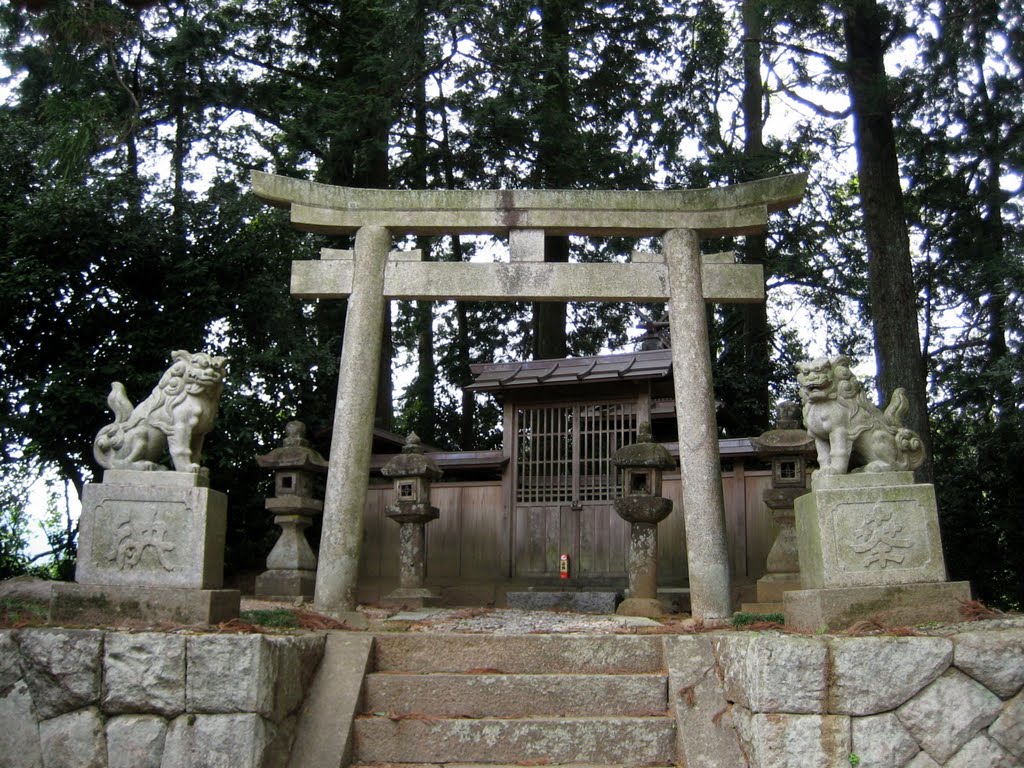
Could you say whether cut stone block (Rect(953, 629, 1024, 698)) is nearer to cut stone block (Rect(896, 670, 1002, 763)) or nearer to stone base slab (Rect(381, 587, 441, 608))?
cut stone block (Rect(896, 670, 1002, 763))

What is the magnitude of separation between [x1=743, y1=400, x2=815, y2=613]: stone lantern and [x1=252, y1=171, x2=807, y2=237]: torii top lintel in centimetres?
214

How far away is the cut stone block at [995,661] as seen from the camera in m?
4.86

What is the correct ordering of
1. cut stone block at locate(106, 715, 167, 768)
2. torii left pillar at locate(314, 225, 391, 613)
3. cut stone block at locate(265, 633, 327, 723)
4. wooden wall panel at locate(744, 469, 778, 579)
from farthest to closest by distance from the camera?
1. wooden wall panel at locate(744, 469, 778, 579)
2. torii left pillar at locate(314, 225, 391, 613)
3. cut stone block at locate(265, 633, 327, 723)
4. cut stone block at locate(106, 715, 167, 768)

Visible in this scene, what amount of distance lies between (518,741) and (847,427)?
290cm

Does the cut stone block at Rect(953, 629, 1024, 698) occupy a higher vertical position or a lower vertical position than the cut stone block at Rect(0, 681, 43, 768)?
higher

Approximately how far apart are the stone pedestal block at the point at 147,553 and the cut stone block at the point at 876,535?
12.7ft

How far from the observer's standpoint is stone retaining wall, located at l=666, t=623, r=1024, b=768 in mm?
4820

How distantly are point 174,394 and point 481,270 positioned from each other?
320cm


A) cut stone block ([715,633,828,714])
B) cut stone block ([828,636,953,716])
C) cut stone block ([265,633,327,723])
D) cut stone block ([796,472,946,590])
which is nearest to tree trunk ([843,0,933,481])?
cut stone block ([796,472,946,590])

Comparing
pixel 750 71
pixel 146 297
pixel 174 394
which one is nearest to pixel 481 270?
pixel 174 394

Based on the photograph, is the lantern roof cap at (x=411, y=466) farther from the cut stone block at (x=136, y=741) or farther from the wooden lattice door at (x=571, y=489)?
the cut stone block at (x=136, y=741)

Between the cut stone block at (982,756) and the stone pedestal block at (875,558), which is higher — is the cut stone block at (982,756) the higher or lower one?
the lower one

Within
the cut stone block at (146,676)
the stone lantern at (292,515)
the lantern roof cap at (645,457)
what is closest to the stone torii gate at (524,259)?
the lantern roof cap at (645,457)

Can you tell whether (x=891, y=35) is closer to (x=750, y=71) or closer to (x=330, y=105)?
(x=750, y=71)
